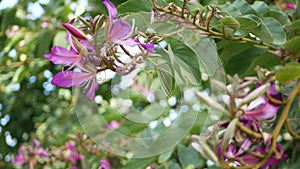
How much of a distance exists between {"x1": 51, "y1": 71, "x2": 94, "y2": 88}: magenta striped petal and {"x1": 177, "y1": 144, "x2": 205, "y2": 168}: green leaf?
0.49 metres

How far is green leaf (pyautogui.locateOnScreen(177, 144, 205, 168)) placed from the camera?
977mm

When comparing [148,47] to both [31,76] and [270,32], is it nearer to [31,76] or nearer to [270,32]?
[270,32]

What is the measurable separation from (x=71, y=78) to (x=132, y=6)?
0.15m

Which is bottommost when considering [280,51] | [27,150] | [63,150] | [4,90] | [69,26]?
[4,90]

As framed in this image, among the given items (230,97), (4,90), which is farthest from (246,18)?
(4,90)

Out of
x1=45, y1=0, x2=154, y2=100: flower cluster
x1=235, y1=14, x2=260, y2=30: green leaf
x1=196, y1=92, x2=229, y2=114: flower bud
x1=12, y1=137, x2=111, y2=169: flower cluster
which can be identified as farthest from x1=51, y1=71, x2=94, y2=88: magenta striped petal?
x1=12, y1=137, x2=111, y2=169: flower cluster

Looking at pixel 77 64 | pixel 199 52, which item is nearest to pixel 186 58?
pixel 199 52

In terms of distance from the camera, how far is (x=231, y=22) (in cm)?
62

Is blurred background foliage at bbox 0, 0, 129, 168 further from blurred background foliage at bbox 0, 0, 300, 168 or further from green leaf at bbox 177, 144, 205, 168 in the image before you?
green leaf at bbox 177, 144, 205, 168

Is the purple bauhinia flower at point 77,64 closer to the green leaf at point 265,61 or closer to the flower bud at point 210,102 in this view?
the flower bud at point 210,102

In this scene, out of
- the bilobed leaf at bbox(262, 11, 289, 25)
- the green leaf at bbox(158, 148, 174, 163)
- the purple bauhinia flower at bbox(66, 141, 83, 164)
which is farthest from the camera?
the purple bauhinia flower at bbox(66, 141, 83, 164)

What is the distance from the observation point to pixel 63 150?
148cm

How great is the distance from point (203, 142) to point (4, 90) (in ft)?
5.64

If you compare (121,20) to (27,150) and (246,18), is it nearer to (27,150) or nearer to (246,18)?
(246,18)
